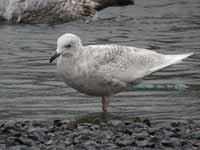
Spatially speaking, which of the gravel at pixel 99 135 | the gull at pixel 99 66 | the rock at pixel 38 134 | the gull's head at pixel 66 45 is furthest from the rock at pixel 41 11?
the rock at pixel 38 134

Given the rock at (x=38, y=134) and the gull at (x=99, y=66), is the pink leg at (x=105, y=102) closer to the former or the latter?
the gull at (x=99, y=66)

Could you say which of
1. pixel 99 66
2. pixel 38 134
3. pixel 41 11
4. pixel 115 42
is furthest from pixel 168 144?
pixel 41 11

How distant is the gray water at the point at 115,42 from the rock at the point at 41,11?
0.27 metres

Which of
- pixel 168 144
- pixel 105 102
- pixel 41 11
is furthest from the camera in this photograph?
pixel 41 11

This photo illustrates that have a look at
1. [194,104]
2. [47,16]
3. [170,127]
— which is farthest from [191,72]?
[47,16]

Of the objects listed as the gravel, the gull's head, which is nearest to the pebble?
the gravel

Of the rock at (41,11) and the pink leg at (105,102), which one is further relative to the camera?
the rock at (41,11)

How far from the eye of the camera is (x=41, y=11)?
1788cm

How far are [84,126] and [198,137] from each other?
127cm

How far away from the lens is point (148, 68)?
11477mm

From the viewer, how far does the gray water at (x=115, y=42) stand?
454 inches

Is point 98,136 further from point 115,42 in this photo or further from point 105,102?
point 115,42

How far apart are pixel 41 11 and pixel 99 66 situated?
7.27 meters

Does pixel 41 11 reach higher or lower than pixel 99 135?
higher
